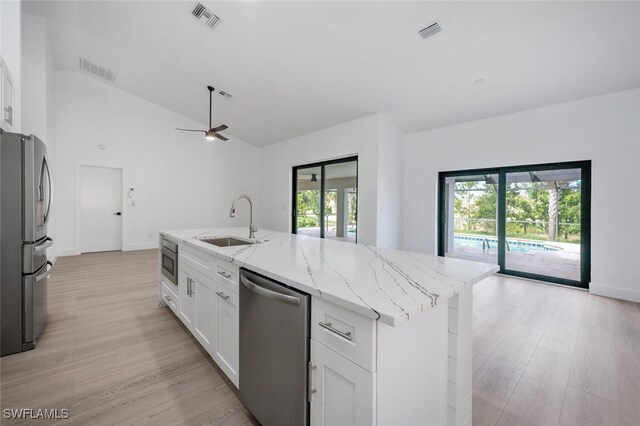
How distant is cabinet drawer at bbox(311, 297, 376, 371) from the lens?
2.76 ft

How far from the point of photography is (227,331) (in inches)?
63.5

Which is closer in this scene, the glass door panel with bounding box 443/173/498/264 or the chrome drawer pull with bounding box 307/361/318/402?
the chrome drawer pull with bounding box 307/361/318/402

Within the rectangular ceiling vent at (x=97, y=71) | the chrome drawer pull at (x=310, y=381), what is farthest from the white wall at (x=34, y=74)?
the chrome drawer pull at (x=310, y=381)

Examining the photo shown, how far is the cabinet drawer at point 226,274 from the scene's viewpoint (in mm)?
1523

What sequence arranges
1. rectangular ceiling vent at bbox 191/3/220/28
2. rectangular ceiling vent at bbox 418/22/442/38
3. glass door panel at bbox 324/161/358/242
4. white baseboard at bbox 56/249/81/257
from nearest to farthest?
1. rectangular ceiling vent at bbox 418/22/442/38
2. rectangular ceiling vent at bbox 191/3/220/28
3. white baseboard at bbox 56/249/81/257
4. glass door panel at bbox 324/161/358/242

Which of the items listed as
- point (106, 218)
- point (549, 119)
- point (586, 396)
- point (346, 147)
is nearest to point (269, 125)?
point (346, 147)

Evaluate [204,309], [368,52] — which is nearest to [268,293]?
[204,309]

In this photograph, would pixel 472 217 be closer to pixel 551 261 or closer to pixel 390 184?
pixel 551 261

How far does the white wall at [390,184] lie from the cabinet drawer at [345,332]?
12.9ft

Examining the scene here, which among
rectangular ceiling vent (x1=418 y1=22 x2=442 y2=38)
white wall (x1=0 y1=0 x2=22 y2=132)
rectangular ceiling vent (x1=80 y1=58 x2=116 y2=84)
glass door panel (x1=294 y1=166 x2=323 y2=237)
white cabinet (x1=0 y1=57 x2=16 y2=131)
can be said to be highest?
rectangular ceiling vent (x1=80 y1=58 x2=116 y2=84)

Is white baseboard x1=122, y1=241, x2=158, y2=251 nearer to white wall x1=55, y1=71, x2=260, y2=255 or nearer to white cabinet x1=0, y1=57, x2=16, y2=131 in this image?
white wall x1=55, y1=71, x2=260, y2=255

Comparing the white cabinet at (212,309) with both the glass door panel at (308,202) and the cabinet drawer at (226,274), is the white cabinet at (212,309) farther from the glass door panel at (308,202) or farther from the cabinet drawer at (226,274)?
the glass door panel at (308,202)

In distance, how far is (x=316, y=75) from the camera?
13.5 feet

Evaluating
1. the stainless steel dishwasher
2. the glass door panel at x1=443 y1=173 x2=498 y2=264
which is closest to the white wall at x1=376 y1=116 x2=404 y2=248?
the glass door panel at x1=443 y1=173 x2=498 y2=264
